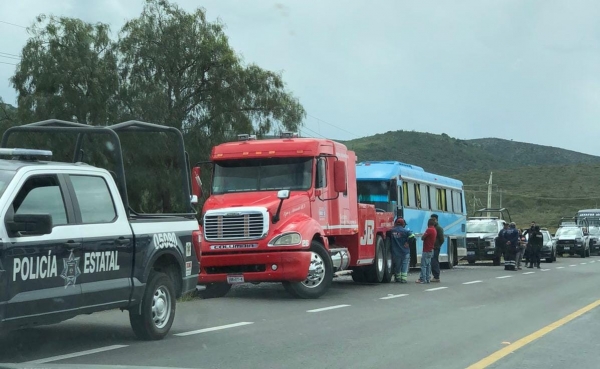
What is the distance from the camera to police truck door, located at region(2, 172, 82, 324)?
26.5ft

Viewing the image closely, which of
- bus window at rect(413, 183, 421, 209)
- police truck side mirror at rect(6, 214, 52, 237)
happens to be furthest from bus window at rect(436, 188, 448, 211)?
police truck side mirror at rect(6, 214, 52, 237)

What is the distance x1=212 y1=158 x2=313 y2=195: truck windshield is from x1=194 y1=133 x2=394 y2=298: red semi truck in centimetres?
2

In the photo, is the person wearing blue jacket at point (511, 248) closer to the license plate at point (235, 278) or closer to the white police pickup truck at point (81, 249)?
the license plate at point (235, 278)

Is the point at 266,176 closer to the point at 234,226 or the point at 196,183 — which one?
the point at 196,183

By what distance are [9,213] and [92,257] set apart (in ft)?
4.21

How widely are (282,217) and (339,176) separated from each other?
1.82m

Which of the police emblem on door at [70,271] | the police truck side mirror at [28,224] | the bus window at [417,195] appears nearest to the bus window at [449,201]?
the bus window at [417,195]

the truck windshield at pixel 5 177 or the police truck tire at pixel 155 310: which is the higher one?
the truck windshield at pixel 5 177

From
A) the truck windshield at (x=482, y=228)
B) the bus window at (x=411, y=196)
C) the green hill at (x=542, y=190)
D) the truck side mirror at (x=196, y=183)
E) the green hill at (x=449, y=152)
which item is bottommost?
the truck side mirror at (x=196, y=183)

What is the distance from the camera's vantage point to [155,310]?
10453mm

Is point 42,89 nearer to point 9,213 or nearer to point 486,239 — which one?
point 486,239

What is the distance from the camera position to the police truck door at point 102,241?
30.1 ft

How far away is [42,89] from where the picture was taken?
133 ft

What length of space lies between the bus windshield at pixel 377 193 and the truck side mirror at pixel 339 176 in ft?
24.2
